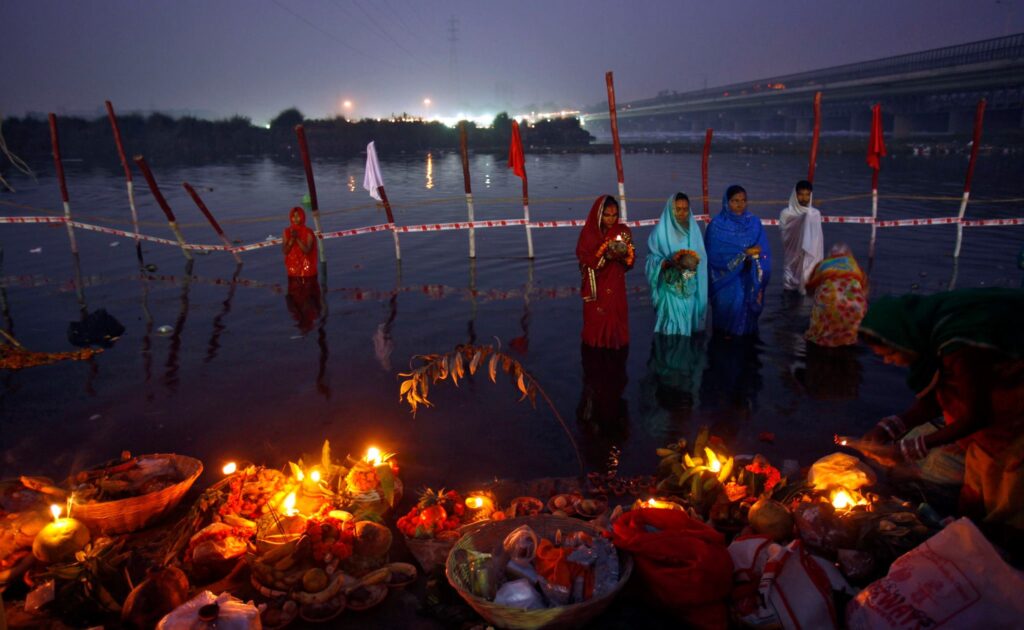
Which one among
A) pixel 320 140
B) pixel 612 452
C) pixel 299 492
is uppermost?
pixel 320 140

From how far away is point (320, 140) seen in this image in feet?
185

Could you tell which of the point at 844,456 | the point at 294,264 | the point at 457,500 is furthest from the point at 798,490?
the point at 294,264

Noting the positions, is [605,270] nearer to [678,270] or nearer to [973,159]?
[678,270]

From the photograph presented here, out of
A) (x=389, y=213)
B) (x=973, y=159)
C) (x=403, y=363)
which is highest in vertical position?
(x=973, y=159)

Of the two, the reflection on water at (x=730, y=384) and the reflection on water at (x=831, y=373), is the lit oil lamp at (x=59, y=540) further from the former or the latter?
the reflection on water at (x=831, y=373)

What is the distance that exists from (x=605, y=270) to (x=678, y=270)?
110cm

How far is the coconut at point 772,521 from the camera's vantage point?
380 centimetres

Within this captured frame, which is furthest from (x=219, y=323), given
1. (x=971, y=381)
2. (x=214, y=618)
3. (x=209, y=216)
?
(x=971, y=381)

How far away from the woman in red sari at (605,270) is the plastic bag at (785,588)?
4.42 metres

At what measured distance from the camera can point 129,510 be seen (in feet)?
14.1

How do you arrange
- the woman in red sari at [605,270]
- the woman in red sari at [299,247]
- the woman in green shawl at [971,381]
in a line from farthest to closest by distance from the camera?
the woman in red sari at [299,247], the woman in red sari at [605,270], the woman in green shawl at [971,381]

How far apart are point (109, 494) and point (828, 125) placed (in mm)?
102220

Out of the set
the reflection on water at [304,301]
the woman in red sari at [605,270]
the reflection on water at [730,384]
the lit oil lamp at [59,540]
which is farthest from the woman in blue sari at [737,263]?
the lit oil lamp at [59,540]

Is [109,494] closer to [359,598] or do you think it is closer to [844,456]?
[359,598]
